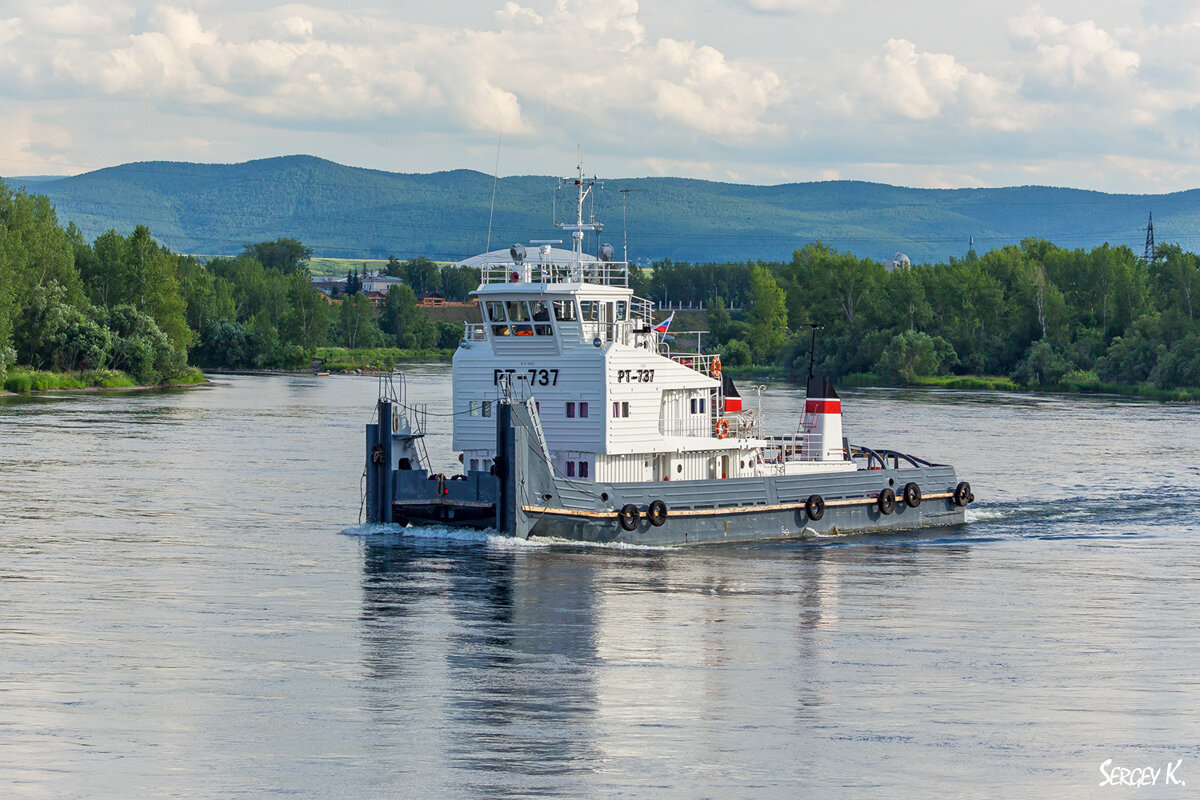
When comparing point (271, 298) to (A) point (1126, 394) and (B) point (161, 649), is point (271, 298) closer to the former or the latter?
(A) point (1126, 394)

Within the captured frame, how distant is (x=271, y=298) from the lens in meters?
154

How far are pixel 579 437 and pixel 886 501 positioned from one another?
9017 mm

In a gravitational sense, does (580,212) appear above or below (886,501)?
above

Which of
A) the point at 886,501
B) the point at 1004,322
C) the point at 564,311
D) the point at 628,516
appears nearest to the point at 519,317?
the point at 564,311

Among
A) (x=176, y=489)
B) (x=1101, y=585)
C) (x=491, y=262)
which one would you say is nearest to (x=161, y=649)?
(x=491, y=262)

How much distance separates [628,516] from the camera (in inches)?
1261

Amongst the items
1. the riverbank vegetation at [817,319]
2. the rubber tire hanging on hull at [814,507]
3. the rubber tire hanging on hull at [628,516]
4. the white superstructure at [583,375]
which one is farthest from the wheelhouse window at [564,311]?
the riverbank vegetation at [817,319]

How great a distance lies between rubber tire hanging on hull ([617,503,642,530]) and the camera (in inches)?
1259

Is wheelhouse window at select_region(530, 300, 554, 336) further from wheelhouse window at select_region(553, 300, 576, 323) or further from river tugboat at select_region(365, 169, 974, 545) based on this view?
wheelhouse window at select_region(553, 300, 576, 323)

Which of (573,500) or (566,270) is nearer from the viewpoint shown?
(573,500)

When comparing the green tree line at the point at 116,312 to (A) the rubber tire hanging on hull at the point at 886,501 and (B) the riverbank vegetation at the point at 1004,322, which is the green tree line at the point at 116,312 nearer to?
(B) the riverbank vegetation at the point at 1004,322

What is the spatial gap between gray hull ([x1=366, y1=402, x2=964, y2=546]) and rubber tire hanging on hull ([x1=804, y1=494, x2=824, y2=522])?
6cm

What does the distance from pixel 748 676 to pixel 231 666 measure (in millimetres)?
7236

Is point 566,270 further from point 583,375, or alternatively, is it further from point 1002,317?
point 1002,317
